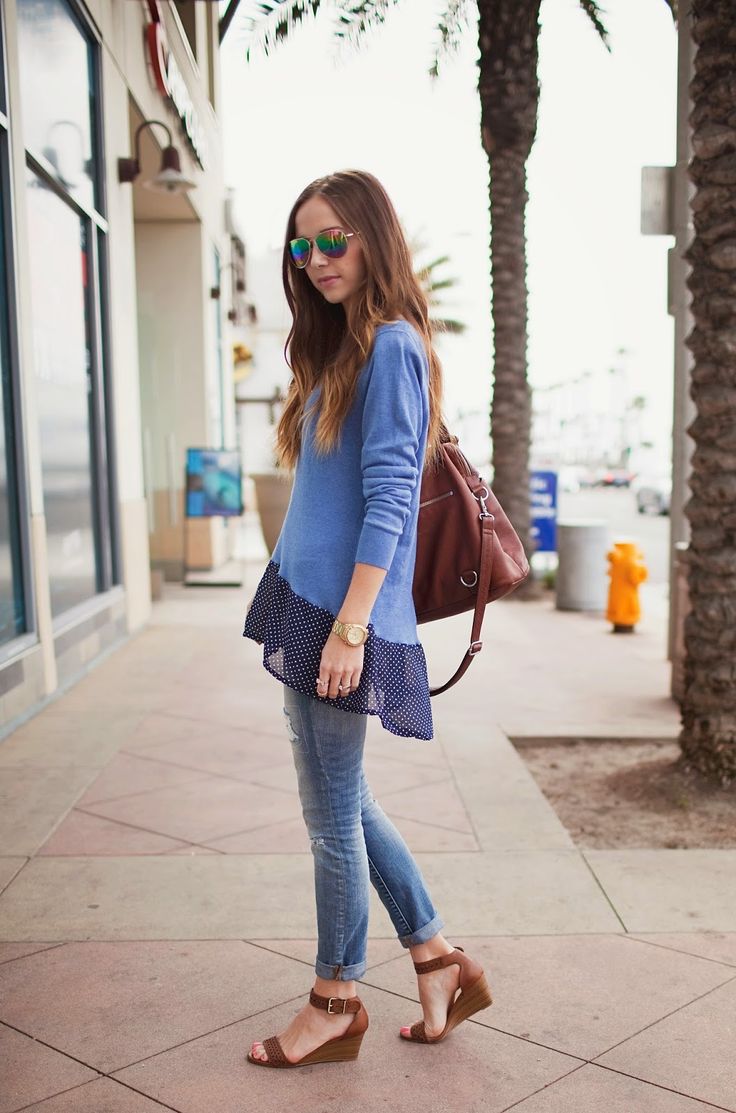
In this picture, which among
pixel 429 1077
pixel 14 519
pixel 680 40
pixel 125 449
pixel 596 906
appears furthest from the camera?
pixel 125 449

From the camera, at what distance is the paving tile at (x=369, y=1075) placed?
2.27 m

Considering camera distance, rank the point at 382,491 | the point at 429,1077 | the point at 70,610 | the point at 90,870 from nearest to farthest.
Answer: the point at 382,491, the point at 429,1077, the point at 90,870, the point at 70,610

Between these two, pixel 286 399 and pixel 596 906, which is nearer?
pixel 286 399

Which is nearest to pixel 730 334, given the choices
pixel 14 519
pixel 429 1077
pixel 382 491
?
pixel 382 491

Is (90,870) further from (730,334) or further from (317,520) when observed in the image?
(730,334)

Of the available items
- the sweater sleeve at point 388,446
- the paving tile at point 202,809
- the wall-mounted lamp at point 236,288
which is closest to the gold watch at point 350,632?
the sweater sleeve at point 388,446

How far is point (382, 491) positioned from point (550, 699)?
4.64 metres

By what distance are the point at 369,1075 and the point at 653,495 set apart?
3358cm

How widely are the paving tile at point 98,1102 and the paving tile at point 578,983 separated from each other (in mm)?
770

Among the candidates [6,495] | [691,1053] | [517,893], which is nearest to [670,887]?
[517,893]

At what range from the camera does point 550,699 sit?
6535 millimetres

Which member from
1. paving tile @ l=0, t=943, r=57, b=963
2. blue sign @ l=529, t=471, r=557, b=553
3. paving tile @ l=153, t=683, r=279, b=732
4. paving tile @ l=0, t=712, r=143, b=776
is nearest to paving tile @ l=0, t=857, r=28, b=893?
paving tile @ l=0, t=943, r=57, b=963

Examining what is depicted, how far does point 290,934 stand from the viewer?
3.09 m

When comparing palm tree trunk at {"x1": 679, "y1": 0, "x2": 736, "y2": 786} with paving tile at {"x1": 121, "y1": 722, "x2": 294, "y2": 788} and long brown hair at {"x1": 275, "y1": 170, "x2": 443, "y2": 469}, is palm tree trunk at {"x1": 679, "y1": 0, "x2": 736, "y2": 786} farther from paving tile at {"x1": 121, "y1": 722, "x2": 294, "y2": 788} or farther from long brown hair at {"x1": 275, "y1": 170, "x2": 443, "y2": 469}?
long brown hair at {"x1": 275, "y1": 170, "x2": 443, "y2": 469}
